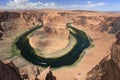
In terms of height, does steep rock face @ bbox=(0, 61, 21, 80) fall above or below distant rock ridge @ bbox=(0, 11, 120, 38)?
above

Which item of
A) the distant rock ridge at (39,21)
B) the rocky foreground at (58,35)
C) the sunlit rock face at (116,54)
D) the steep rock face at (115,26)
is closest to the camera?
the sunlit rock face at (116,54)

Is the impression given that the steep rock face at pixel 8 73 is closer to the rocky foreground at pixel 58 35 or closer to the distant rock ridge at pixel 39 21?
the rocky foreground at pixel 58 35

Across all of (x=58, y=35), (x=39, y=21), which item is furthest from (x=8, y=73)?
(x=39, y=21)

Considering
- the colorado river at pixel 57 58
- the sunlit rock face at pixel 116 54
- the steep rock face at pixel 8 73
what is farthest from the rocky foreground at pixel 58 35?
the sunlit rock face at pixel 116 54

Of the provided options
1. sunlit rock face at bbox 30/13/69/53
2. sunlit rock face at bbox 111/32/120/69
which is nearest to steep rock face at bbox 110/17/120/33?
sunlit rock face at bbox 30/13/69/53

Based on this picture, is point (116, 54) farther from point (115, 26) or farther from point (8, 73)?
point (115, 26)

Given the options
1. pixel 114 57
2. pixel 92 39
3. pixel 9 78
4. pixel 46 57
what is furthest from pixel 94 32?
pixel 114 57

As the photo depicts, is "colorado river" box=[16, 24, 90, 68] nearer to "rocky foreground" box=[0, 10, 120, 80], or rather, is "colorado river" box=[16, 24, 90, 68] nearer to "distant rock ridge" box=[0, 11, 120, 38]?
"rocky foreground" box=[0, 10, 120, 80]

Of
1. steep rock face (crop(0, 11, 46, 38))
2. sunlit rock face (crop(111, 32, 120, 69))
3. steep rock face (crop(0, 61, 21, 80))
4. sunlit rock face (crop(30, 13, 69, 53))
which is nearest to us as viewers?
sunlit rock face (crop(111, 32, 120, 69))

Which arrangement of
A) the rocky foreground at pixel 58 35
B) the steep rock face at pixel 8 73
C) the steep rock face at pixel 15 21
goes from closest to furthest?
the steep rock face at pixel 8 73, the rocky foreground at pixel 58 35, the steep rock face at pixel 15 21
